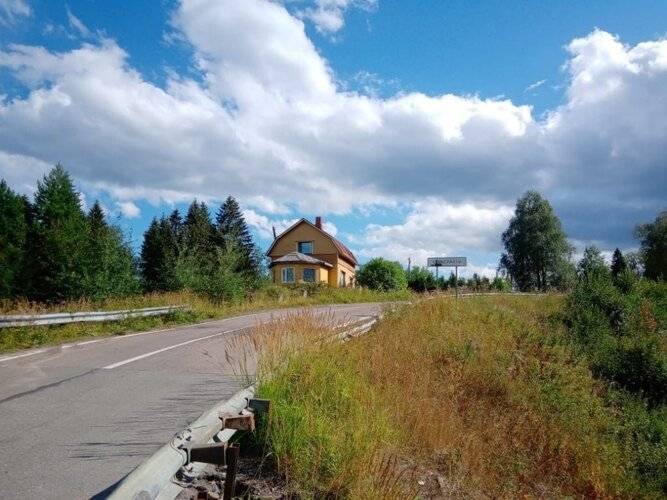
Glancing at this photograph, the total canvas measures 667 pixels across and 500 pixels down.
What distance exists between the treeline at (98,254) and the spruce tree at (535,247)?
106ft

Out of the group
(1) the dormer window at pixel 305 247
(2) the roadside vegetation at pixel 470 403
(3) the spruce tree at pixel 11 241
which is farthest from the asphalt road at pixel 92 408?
(1) the dormer window at pixel 305 247

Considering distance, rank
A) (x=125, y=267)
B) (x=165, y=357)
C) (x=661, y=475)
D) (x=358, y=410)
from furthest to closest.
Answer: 1. (x=125, y=267)
2. (x=165, y=357)
3. (x=661, y=475)
4. (x=358, y=410)

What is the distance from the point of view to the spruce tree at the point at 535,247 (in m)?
65.9

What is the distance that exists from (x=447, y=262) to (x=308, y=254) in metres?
47.3

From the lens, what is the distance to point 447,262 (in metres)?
21.1

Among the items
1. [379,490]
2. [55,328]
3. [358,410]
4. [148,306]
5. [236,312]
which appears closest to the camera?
[379,490]

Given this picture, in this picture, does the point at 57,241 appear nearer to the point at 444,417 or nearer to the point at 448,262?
the point at 448,262

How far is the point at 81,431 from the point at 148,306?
16935 millimetres

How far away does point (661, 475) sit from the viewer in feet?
35.6

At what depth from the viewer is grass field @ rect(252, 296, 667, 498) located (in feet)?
16.8

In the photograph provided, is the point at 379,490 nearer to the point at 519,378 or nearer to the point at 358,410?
the point at 358,410

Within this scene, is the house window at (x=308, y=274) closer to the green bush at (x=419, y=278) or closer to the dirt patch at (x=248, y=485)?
the green bush at (x=419, y=278)

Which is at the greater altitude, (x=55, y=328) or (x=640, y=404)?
(x=55, y=328)

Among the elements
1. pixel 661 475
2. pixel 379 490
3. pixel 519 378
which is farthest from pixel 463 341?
pixel 379 490
